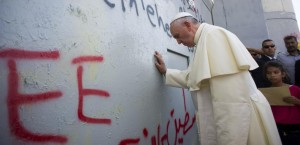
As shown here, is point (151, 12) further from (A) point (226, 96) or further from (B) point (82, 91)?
(B) point (82, 91)

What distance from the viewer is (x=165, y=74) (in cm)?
286

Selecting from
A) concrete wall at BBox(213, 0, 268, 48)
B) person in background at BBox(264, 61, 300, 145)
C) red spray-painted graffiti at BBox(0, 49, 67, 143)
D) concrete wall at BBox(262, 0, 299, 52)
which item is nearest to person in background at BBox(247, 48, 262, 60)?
person in background at BBox(264, 61, 300, 145)

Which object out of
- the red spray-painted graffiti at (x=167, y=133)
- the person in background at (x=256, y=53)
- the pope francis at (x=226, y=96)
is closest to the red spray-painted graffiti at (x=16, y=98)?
the red spray-painted graffiti at (x=167, y=133)

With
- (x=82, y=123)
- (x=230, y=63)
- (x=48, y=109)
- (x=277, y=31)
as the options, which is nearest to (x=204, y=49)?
(x=230, y=63)

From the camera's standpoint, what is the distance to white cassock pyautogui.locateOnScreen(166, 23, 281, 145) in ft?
6.83

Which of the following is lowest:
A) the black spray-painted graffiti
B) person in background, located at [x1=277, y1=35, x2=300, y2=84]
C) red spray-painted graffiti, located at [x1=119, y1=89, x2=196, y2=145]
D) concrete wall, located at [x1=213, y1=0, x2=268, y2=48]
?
red spray-painted graffiti, located at [x1=119, y1=89, x2=196, y2=145]

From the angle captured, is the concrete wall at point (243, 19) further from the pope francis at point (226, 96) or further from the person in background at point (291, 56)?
the pope francis at point (226, 96)

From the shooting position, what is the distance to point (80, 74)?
1.68 metres

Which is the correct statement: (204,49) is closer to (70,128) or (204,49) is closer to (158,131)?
(158,131)

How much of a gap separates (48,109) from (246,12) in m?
8.24

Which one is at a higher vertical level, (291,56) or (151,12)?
(151,12)

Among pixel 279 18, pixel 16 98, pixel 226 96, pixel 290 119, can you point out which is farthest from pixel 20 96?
pixel 279 18

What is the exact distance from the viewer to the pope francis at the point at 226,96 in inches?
82.0

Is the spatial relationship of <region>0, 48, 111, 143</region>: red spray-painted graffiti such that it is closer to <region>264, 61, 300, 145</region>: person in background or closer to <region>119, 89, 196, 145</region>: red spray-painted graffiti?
<region>119, 89, 196, 145</region>: red spray-painted graffiti
